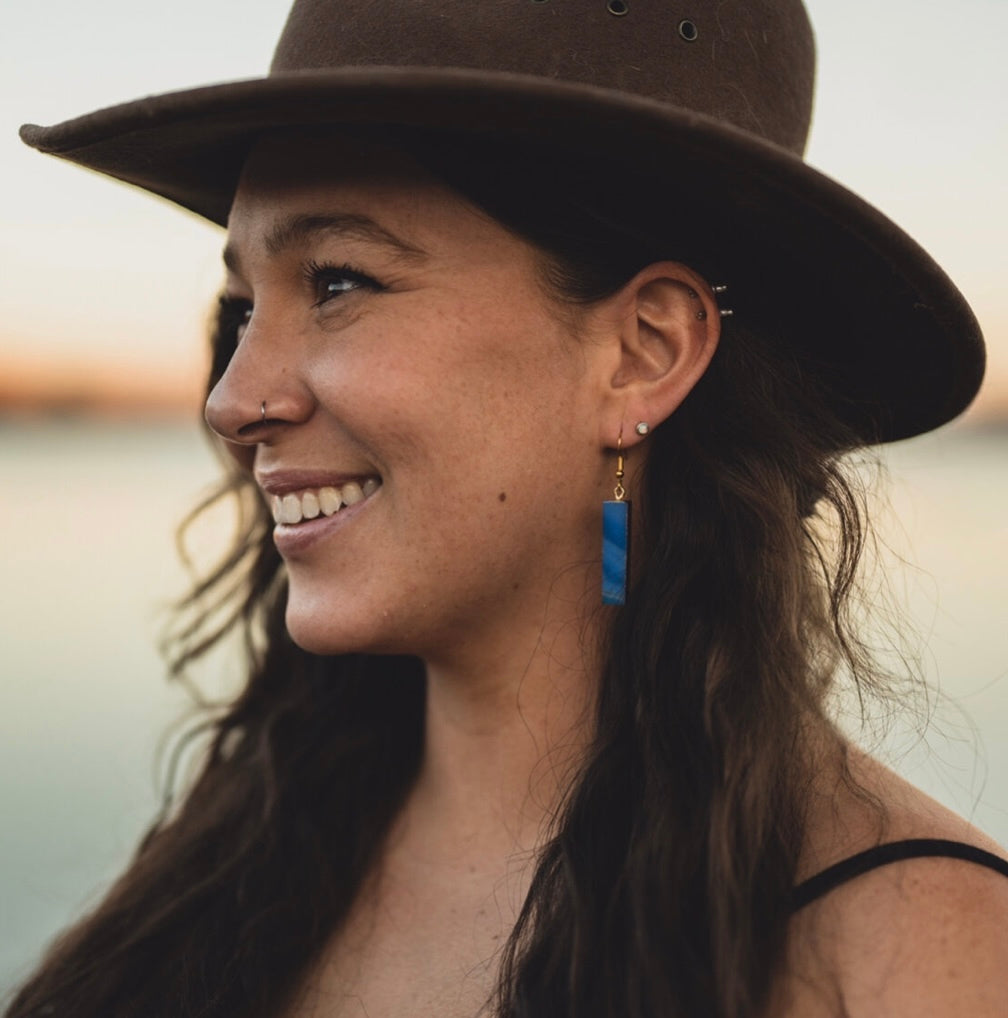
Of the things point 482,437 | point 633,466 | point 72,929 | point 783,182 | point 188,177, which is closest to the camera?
point 783,182

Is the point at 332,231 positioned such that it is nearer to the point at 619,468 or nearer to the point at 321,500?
the point at 321,500

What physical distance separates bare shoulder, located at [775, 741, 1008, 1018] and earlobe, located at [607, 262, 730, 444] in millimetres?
615

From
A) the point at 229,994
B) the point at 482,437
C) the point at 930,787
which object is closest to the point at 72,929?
the point at 229,994

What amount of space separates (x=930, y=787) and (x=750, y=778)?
35.2 inches

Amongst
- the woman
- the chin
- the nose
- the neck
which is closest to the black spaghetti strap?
the woman

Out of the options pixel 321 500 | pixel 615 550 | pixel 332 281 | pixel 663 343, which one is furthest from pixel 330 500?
pixel 663 343

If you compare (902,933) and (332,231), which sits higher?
(332,231)

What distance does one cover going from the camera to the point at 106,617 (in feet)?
17.3

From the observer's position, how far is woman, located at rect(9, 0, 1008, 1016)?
4.52 ft

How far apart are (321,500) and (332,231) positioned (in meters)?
0.38

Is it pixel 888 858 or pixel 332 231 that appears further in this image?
pixel 332 231

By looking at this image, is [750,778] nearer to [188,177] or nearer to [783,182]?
[783,182]

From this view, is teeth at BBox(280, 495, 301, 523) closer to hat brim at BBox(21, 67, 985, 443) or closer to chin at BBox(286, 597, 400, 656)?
chin at BBox(286, 597, 400, 656)

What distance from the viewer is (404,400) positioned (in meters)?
1.55
